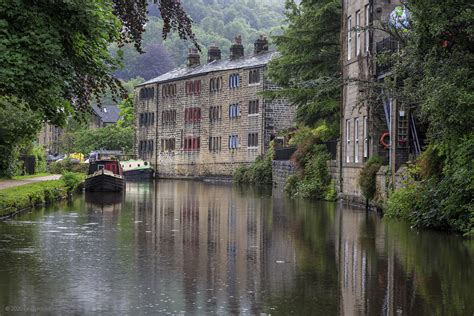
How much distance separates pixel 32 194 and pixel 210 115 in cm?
5582

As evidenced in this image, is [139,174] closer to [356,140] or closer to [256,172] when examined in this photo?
[256,172]

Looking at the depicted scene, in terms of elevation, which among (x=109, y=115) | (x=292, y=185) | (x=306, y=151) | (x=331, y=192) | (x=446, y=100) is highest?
(x=109, y=115)

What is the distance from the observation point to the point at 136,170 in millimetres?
85750

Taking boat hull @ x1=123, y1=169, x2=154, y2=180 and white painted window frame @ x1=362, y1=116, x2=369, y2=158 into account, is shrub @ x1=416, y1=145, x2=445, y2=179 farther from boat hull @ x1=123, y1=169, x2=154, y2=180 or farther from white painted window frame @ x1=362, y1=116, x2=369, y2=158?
boat hull @ x1=123, y1=169, x2=154, y2=180

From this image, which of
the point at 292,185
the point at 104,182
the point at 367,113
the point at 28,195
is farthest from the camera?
the point at 104,182

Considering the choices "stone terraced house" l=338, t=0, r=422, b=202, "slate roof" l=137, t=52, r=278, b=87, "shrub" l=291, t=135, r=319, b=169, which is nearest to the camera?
"stone terraced house" l=338, t=0, r=422, b=202

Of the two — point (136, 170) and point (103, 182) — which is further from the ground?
point (136, 170)

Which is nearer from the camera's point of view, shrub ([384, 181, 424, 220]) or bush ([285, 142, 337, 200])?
shrub ([384, 181, 424, 220])

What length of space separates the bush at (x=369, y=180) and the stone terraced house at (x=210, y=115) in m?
42.0

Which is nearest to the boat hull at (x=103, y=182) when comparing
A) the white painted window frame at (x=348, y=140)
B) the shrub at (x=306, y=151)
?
the shrub at (x=306, y=151)

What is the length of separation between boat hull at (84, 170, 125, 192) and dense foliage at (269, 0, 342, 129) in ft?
31.1

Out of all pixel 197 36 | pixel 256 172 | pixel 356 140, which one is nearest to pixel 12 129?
pixel 356 140

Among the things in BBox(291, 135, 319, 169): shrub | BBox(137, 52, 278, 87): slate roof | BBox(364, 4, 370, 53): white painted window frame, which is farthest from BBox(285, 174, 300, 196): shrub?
BBox(137, 52, 278, 87): slate roof

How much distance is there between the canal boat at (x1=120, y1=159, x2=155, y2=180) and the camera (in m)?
84.4
